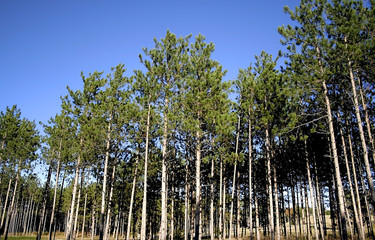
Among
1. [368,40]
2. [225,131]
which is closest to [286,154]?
[225,131]

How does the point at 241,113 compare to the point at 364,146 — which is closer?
the point at 364,146

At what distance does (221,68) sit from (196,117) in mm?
3752

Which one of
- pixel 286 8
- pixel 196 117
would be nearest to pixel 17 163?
pixel 196 117

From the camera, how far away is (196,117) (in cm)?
1454

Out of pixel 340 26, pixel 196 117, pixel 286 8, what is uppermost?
pixel 286 8

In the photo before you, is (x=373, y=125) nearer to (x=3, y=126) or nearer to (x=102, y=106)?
(x=102, y=106)

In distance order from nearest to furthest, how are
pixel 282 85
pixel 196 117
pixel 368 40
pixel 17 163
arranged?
pixel 368 40, pixel 196 117, pixel 282 85, pixel 17 163

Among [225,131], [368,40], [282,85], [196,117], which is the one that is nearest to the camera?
[368,40]

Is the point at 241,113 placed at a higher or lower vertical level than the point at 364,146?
higher

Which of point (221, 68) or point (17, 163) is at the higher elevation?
point (221, 68)

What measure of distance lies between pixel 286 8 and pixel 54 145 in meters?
20.3

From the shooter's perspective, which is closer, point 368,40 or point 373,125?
point 368,40

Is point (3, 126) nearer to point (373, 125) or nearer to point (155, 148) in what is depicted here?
point (155, 148)

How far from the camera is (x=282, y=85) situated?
53.0ft
